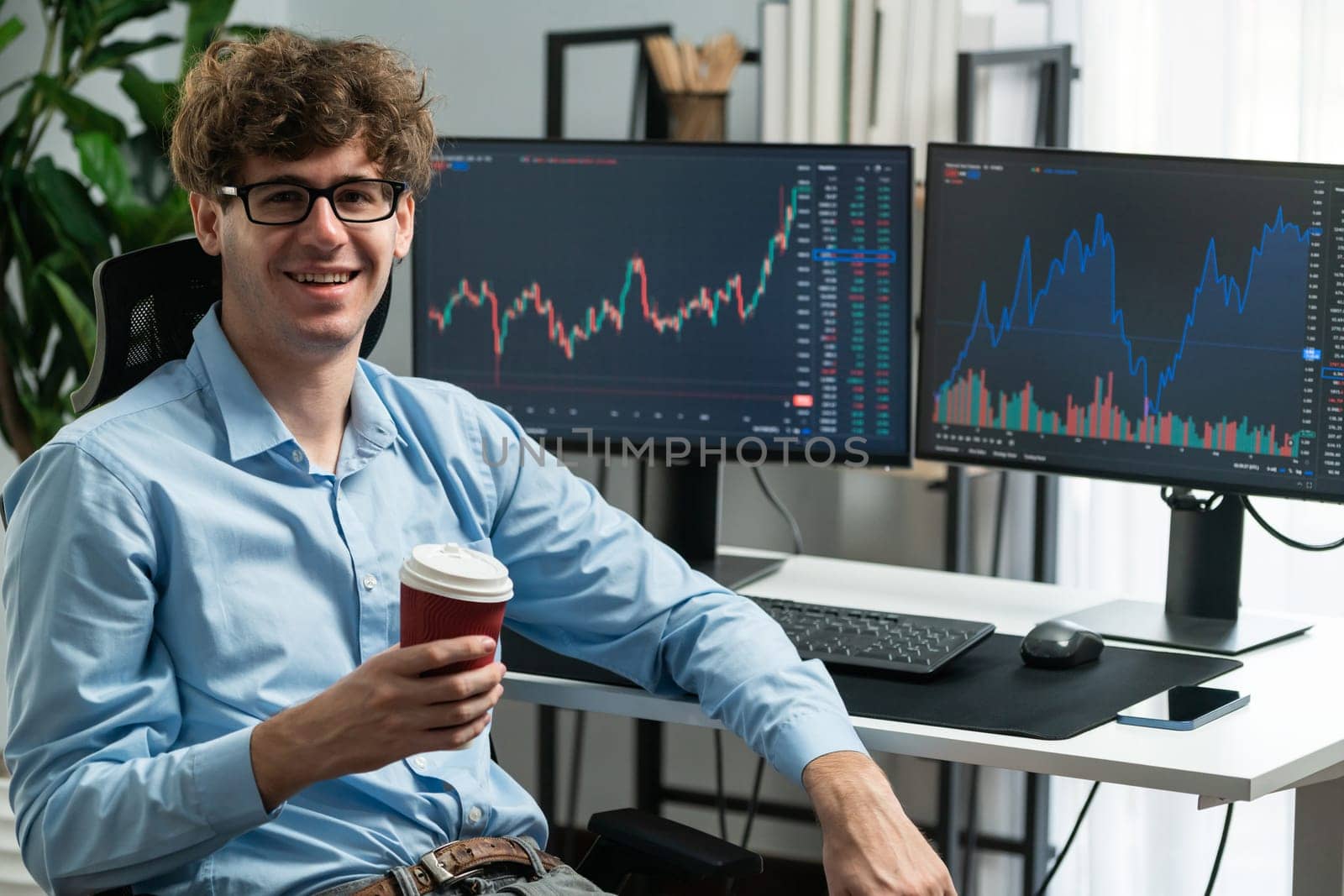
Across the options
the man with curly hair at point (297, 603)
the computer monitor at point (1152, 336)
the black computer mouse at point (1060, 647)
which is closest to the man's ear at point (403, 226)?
the man with curly hair at point (297, 603)

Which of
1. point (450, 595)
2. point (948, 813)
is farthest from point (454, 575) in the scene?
point (948, 813)

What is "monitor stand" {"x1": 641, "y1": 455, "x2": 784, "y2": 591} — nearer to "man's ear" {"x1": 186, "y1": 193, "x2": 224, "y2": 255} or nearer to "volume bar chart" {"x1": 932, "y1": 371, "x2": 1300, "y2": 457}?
"volume bar chart" {"x1": 932, "y1": 371, "x2": 1300, "y2": 457}

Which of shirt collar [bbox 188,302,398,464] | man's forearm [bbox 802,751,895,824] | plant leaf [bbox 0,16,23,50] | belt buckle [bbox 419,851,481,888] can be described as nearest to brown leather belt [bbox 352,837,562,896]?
belt buckle [bbox 419,851,481,888]

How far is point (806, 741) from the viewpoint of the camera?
4.82ft

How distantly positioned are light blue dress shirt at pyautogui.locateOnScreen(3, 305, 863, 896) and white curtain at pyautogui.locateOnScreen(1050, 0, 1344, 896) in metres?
1.10

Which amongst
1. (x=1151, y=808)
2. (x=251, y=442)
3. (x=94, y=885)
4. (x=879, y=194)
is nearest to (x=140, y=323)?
(x=251, y=442)

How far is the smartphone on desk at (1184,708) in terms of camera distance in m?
1.56

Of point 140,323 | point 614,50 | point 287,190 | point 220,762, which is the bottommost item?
point 220,762

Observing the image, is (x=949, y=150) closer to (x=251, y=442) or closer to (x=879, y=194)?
(x=879, y=194)

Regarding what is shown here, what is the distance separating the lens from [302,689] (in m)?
1.40

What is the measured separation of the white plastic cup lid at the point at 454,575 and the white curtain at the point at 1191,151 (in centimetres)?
157

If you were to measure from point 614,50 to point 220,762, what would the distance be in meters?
1.93

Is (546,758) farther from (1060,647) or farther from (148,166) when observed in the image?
(1060,647)

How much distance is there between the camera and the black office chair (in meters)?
1.41
